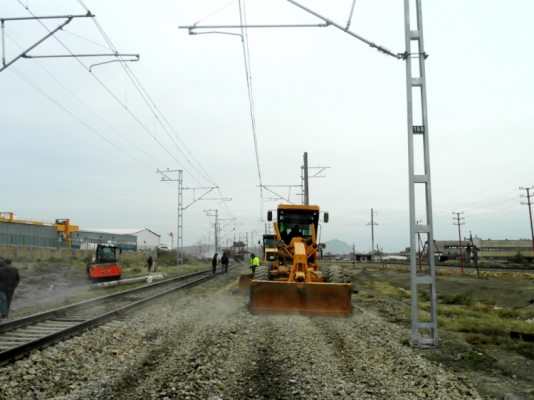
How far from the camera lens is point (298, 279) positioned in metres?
14.2

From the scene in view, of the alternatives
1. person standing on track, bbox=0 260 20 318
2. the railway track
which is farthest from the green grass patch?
person standing on track, bbox=0 260 20 318

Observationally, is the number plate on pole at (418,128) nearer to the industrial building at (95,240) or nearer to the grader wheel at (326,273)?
the grader wheel at (326,273)

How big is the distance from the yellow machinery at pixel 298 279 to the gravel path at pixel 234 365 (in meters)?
1.22

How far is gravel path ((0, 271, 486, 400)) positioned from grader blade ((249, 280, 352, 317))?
117cm

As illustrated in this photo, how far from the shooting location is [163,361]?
798 centimetres

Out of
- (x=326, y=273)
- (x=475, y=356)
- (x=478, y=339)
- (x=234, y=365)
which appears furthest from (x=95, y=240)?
(x=475, y=356)

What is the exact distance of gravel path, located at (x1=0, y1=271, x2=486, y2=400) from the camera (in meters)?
6.42

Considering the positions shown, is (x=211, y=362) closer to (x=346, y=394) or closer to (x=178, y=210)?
(x=346, y=394)

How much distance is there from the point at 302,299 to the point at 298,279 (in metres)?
0.92

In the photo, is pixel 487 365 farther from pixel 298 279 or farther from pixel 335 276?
pixel 335 276

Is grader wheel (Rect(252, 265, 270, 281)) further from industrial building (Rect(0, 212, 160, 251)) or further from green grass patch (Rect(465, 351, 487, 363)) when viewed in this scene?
industrial building (Rect(0, 212, 160, 251))

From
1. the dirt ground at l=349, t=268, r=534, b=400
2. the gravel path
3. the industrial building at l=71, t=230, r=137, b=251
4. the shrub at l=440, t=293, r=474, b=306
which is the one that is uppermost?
the industrial building at l=71, t=230, r=137, b=251

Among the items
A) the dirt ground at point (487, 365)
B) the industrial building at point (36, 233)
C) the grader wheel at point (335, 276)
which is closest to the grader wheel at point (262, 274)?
the grader wheel at point (335, 276)

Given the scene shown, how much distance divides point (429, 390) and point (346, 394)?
45.3 inches
